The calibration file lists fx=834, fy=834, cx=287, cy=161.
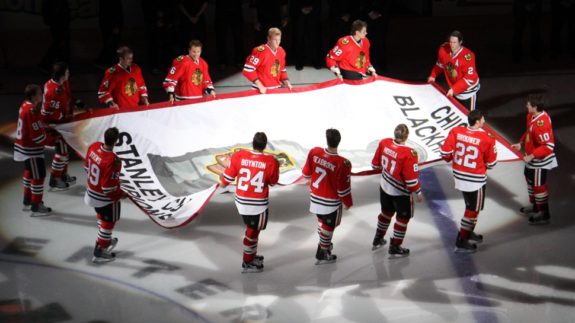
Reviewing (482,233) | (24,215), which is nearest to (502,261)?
(482,233)

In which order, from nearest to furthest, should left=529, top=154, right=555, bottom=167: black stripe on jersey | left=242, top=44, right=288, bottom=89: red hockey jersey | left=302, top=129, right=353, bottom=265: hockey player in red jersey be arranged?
left=302, top=129, right=353, bottom=265: hockey player in red jersey
left=529, top=154, right=555, bottom=167: black stripe on jersey
left=242, top=44, right=288, bottom=89: red hockey jersey

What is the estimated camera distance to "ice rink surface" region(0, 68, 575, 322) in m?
7.46

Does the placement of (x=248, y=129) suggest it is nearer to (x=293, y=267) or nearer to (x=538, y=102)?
(x=293, y=267)

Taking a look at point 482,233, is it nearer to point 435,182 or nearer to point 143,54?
point 435,182

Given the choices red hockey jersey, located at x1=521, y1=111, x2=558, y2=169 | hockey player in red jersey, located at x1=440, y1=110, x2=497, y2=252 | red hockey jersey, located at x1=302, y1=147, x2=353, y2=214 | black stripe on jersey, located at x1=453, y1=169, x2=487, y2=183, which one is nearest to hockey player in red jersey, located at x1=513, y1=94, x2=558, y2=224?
red hockey jersey, located at x1=521, y1=111, x2=558, y2=169

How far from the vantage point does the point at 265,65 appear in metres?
10.9

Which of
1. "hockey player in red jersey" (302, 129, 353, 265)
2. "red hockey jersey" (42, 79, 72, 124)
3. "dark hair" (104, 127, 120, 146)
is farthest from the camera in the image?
"red hockey jersey" (42, 79, 72, 124)

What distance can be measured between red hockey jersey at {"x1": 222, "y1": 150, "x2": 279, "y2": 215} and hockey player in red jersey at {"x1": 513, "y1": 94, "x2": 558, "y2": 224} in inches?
114

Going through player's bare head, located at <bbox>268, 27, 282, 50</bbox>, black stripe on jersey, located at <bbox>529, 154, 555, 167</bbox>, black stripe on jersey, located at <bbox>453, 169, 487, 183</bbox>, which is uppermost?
player's bare head, located at <bbox>268, 27, 282, 50</bbox>

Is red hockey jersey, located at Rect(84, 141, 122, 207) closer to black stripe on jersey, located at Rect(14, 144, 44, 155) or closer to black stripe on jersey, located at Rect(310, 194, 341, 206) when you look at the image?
black stripe on jersey, located at Rect(14, 144, 44, 155)

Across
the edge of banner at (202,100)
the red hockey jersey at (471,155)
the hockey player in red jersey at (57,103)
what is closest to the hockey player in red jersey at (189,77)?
the edge of banner at (202,100)

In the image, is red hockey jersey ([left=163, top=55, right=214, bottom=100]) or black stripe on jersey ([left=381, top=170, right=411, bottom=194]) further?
red hockey jersey ([left=163, top=55, right=214, bottom=100])

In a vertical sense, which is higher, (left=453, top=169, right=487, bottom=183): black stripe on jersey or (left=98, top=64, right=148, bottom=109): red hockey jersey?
(left=98, top=64, right=148, bottom=109): red hockey jersey

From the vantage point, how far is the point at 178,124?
988cm
